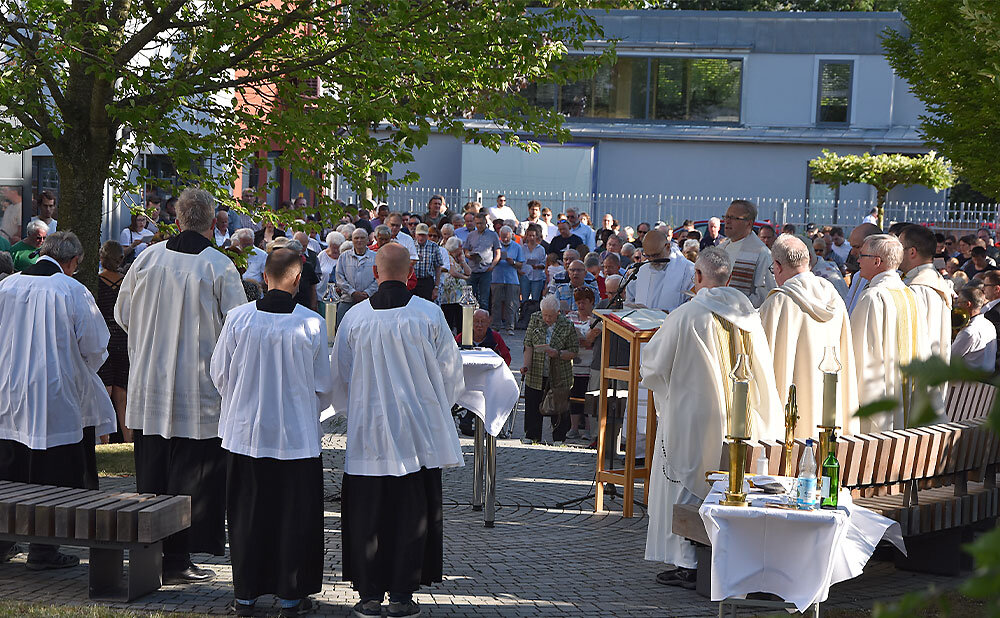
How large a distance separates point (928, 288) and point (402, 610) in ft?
15.2

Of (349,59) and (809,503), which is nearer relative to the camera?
(809,503)

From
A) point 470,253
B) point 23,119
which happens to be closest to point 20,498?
point 23,119

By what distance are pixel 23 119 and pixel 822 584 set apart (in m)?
7.45

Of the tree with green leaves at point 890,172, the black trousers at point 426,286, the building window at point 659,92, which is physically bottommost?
the black trousers at point 426,286

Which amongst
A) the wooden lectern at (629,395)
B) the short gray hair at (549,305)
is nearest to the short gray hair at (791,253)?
the wooden lectern at (629,395)

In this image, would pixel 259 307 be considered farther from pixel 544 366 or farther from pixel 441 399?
pixel 544 366

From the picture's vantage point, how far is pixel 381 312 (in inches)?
245

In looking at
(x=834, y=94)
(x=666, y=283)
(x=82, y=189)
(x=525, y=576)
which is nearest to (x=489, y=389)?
(x=525, y=576)

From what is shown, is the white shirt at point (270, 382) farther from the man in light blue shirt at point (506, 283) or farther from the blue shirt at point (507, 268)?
the blue shirt at point (507, 268)

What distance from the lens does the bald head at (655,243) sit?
10.3 metres

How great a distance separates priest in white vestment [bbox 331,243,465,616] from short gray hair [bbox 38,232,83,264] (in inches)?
79.9

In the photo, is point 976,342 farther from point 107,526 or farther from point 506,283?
point 506,283

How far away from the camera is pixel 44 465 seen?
23.3ft

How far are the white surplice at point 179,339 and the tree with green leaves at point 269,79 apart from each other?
92.5 inches
